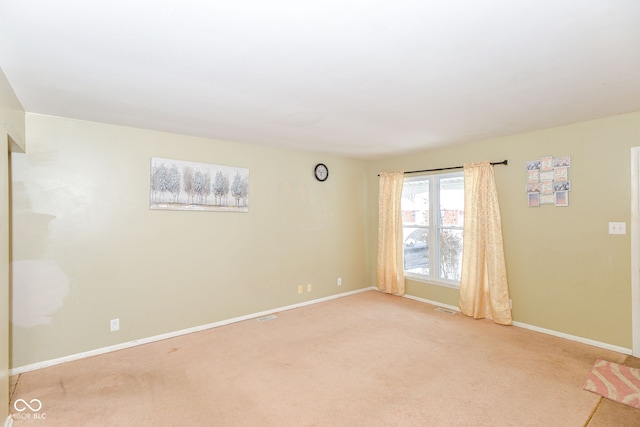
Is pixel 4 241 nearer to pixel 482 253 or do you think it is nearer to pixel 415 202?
pixel 482 253

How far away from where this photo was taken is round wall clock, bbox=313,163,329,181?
4944mm

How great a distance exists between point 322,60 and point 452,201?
3.45 meters

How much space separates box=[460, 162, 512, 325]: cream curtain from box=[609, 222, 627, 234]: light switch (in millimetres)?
1035

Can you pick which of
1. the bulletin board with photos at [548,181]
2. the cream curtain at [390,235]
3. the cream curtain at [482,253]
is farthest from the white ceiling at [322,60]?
the cream curtain at [390,235]

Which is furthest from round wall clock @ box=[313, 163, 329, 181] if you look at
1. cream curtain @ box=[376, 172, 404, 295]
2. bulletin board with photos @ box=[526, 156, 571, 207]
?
bulletin board with photos @ box=[526, 156, 571, 207]

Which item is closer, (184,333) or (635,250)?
(635,250)

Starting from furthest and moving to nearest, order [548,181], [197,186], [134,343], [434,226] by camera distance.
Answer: [434,226], [197,186], [548,181], [134,343]

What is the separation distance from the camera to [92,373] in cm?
277

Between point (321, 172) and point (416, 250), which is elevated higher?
point (321, 172)

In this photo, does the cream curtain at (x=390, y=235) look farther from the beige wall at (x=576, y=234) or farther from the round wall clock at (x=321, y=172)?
the beige wall at (x=576, y=234)

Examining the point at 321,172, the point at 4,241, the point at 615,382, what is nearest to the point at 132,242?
the point at 4,241

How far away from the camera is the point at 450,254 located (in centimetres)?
470

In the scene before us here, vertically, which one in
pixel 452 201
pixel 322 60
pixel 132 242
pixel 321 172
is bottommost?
pixel 132 242

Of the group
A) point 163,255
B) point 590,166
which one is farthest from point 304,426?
point 590,166
